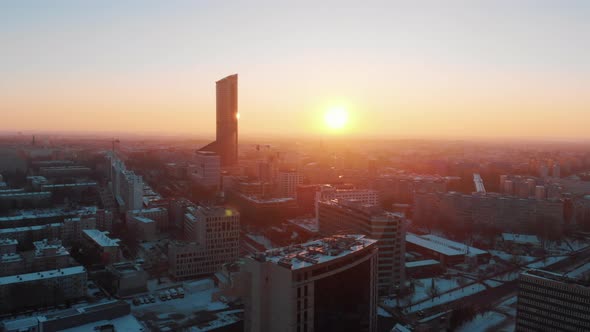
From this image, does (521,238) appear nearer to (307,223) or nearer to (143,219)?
(307,223)

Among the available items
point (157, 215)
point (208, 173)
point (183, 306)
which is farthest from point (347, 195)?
point (183, 306)

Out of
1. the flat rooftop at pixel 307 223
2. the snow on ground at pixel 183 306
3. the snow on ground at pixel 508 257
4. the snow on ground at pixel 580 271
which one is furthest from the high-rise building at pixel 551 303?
the flat rooftop at pixel 307 223

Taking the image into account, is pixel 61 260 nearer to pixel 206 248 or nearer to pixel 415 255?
pixel 206 248

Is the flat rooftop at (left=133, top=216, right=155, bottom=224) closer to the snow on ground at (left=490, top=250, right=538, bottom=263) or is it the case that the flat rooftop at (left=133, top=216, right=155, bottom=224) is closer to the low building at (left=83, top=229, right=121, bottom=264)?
Answer: the low building at (left=83, top=229, right=121, bottom=264)

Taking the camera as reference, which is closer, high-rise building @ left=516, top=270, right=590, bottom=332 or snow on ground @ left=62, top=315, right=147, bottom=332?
high-rise building @ left=516, top=270, right=590, bottom=332

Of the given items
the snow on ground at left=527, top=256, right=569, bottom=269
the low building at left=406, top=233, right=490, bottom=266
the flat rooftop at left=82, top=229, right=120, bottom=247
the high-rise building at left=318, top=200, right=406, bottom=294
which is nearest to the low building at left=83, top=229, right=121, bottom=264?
the flat rooftop at left=82, top=229, right=120, bottom=247

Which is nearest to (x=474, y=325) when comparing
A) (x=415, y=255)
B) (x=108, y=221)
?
(x=415, y=255)
